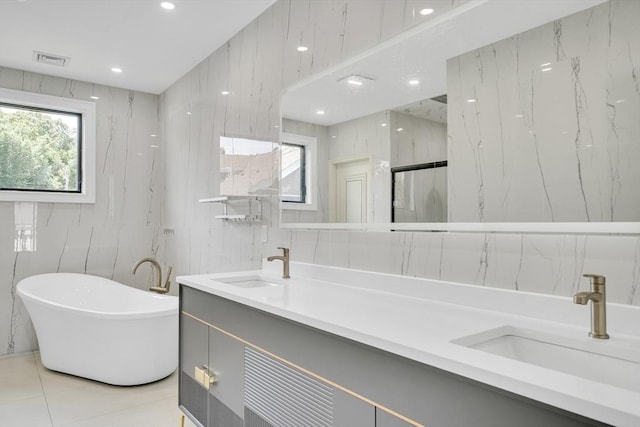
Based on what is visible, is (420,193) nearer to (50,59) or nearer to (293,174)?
(293,174)

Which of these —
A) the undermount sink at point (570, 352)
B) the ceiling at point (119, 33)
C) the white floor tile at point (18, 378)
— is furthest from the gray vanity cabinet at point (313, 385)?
the ceiling at point (119, 33)

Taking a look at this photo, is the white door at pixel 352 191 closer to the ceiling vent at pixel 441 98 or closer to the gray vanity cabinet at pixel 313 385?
the ceiling vent at pixel 441 98

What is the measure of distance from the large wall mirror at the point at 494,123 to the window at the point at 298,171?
0.18m

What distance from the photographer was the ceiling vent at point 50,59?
3485mm

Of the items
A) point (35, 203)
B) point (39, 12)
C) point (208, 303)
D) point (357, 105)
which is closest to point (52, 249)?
point (35, 203)

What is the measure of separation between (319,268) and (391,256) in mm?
527

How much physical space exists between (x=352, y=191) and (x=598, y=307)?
1229 mm

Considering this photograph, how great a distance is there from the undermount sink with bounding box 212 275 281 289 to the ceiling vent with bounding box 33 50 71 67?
8.98 feet

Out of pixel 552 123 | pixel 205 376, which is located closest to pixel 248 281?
pixel 205 376

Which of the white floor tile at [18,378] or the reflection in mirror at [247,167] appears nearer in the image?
the reflection in mirror at [247,167]

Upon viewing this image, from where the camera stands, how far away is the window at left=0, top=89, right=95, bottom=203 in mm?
3811

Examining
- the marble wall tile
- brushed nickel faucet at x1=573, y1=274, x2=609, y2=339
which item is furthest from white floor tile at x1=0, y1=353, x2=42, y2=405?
brushed nickel faucet at x1=573, y1=274, x2=609, y2=339

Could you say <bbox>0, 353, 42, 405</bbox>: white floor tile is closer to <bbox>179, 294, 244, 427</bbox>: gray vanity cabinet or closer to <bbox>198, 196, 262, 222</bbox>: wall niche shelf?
A: <bbox>179, 294, 244, 427</bbox>: gray vanity cabinet

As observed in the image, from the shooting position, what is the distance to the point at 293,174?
2486 mm
